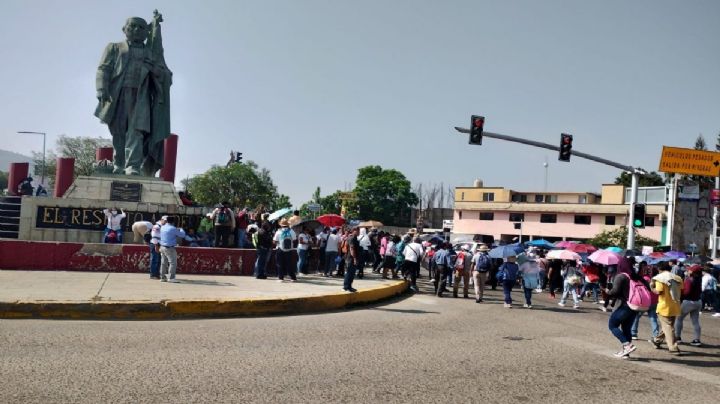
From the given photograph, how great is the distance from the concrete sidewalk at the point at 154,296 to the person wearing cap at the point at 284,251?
379mm

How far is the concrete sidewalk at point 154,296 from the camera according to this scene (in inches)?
355

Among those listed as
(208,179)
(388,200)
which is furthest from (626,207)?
(208,179)

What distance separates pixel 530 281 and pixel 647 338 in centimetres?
398

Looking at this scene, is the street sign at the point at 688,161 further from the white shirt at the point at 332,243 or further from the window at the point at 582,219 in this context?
the window at the point at 582,219

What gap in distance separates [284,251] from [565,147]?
1259 centimetres

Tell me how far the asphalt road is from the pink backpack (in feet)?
2.49

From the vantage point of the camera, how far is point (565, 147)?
21.8m

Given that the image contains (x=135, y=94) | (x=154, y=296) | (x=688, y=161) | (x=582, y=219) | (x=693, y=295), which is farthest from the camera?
(x=582, y=219)

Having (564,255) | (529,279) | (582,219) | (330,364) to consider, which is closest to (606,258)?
(529,279)

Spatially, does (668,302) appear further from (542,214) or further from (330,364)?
(542,214)

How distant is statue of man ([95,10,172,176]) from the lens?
57.8ft

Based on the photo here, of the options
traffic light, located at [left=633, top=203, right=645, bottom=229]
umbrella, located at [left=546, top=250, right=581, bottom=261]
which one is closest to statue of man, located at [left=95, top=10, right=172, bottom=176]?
umbrella, located at [left=546, top=250, right=581, bottom=261]

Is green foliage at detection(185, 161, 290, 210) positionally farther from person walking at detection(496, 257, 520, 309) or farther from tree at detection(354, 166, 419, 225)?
person walking at detection(496, 257, 520, 309)

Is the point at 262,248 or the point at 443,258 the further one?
the point at 443,258
